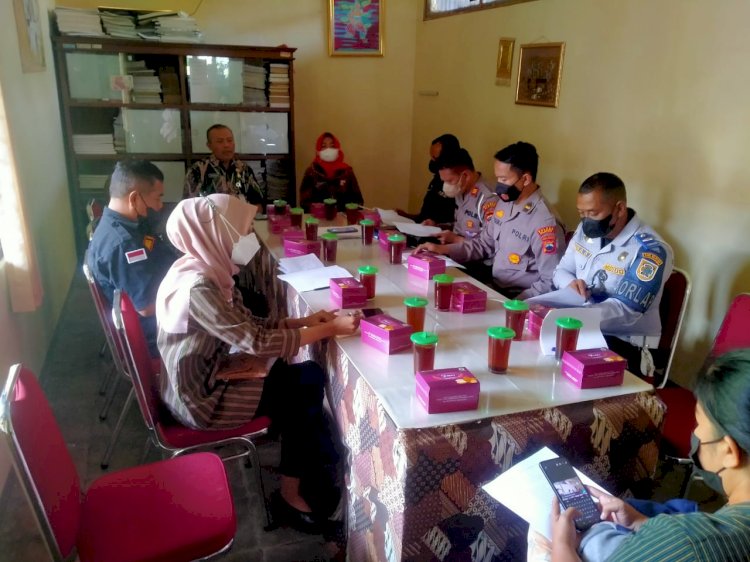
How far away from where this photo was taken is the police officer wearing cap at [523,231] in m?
2.71

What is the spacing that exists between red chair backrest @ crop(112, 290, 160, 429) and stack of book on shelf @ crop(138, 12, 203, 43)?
3.15 meters

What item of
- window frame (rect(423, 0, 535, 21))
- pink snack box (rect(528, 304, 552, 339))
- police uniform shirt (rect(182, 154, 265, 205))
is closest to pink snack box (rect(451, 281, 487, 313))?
pink snack box (rect(528, 304, 552, 339))

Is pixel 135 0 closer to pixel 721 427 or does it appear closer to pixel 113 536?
pixel 113 536

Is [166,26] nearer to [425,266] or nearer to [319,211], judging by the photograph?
[319,211]

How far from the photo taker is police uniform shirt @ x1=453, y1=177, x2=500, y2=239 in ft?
10.7

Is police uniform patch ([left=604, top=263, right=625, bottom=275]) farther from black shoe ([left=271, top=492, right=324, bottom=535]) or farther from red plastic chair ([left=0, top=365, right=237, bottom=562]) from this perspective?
red plastic chair ([left=0, top=365, right=237, bottom=562])

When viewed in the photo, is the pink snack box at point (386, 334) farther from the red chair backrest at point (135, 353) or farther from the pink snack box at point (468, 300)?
the red chair backrest at point (135, 353)

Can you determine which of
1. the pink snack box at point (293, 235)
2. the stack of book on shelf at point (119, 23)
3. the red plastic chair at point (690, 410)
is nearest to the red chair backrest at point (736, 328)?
the red plastic chair at point (690, 410)

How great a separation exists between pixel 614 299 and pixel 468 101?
2731 mm

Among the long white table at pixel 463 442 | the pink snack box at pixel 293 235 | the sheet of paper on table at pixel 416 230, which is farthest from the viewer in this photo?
the sheet of paper on table at pixel 416 230

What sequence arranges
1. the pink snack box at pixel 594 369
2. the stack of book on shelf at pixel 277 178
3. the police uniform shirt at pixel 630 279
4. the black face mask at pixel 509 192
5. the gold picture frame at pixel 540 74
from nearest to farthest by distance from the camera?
the pink snack box at pixel 594 369 → the police uniform shirt at pixel 630 279 → the black face mask at pixel 509 192 → the gold picture frame at pixel 540 74 → the stack of book on shelf at pixel 277 178

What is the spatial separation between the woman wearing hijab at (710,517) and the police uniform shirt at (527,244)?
1.61 meters

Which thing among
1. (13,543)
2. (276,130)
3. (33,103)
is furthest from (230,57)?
(13,543)

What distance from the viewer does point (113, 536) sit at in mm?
1330
